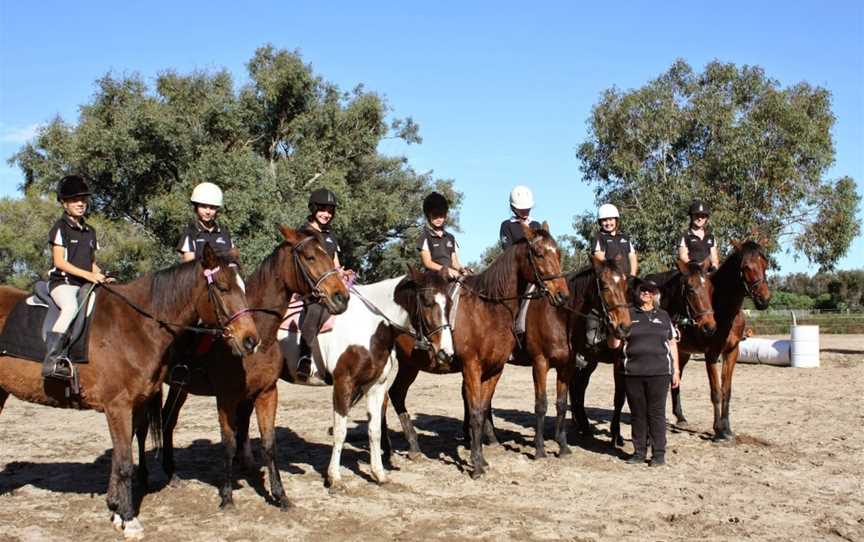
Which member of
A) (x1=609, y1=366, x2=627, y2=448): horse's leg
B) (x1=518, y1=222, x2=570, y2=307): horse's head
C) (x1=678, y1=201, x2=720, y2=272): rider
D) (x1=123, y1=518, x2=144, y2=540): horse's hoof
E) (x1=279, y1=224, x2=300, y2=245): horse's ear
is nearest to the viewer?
(x1=123, y1=518, x2=144, y2=540): horse's hoof

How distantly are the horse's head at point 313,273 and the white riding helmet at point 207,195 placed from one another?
112 centimetres

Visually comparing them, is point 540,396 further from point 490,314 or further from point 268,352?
point 268,352

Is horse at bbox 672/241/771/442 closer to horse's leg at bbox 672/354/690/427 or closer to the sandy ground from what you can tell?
the sandy ground

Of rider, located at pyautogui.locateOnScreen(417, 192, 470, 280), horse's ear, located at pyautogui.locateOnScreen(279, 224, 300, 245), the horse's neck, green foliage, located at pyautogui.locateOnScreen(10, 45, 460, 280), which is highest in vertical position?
green foliage, located at pyautogui.locateOnScreen(10, 45, 460, 280)

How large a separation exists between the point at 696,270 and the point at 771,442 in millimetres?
2598

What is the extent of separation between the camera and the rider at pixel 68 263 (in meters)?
6.10

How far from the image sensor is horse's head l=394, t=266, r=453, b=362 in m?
7.49

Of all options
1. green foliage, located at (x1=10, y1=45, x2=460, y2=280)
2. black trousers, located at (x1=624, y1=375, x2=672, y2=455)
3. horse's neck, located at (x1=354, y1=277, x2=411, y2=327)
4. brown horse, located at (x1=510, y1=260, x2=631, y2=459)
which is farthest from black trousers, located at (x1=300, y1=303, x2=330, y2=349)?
green foliage, located at (x1=10, y1=45, x2=460, y2=280)

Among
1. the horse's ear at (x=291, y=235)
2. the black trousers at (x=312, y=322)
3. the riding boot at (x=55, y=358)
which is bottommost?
the riding boot at (x=55, y=358)

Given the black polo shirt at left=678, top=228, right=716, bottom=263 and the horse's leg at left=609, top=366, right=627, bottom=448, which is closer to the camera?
the horse's leg at left=609, top=366, right=627, bottom=448

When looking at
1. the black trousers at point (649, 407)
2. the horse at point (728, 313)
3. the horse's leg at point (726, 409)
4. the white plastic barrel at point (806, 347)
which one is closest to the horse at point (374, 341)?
the black trousers at point (649, 407)

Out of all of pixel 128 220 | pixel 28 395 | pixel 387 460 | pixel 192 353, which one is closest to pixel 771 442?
pixel 387 460

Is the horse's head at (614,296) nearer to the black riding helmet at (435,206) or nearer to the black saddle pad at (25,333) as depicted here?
the black riding helmet at (435,206)

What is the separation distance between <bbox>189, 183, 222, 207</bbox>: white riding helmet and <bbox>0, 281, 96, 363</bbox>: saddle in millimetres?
1402
